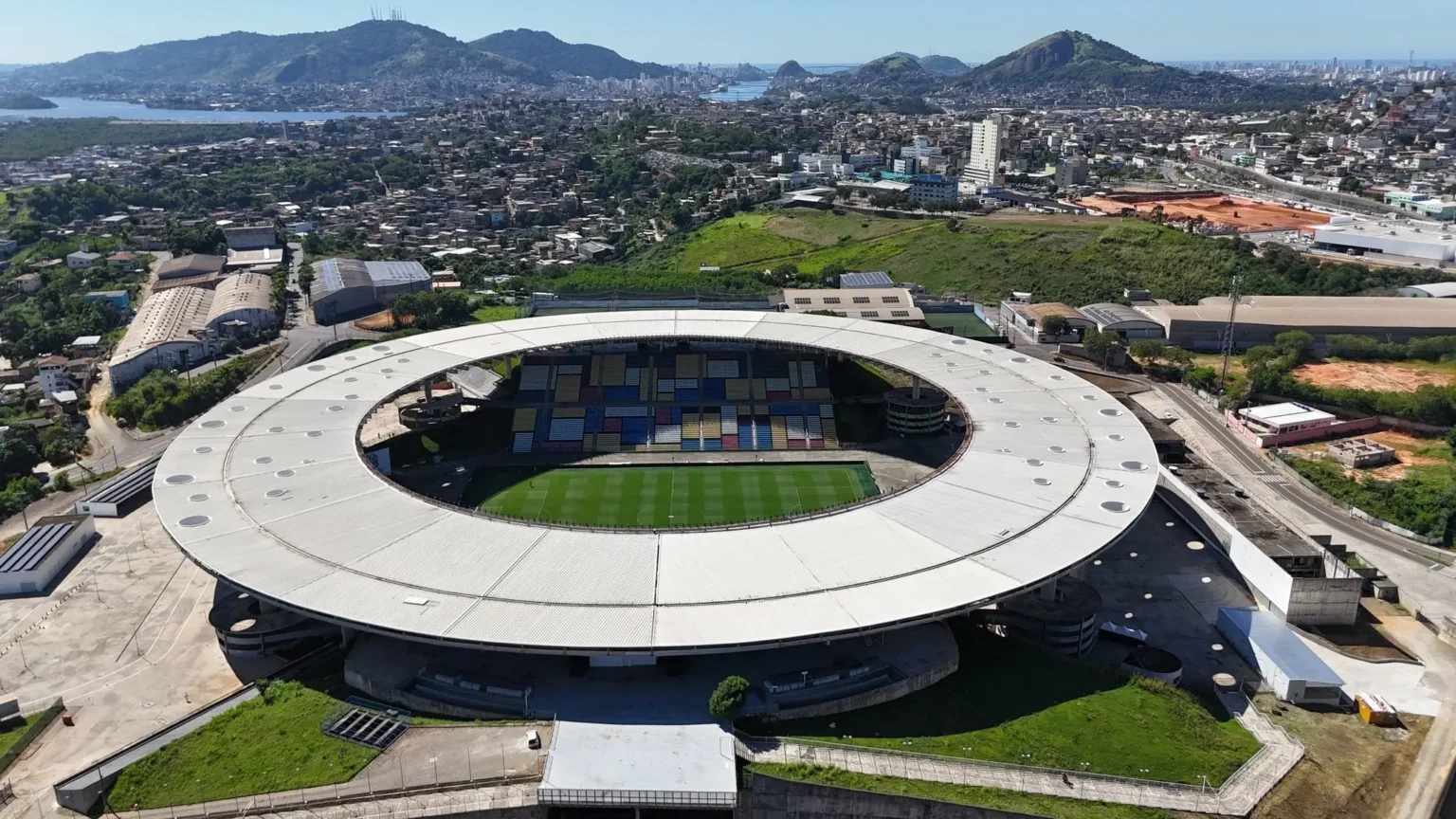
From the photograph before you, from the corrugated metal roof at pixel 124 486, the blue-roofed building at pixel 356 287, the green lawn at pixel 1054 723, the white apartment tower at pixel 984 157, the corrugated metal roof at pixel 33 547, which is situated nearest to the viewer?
the green lawn at pixel 1054 723

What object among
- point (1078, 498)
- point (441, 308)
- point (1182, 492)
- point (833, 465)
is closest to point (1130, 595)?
point (1078, 498)

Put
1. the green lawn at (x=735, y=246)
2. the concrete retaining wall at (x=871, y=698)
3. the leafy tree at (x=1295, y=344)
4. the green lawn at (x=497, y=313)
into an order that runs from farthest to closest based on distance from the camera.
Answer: the green lawn at (x=735, y=246) → the green lawn at (x=497, y=313) → the leafy tree at (x=1295, y=344) → the concrete retaining wall at (x=871, y=698)

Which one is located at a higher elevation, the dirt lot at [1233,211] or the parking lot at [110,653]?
the dirt lot at [1233,211]

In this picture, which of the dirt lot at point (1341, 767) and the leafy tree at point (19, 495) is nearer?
the dirt lot at point (1341, 767)

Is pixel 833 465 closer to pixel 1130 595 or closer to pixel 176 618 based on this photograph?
pixel 1130 595

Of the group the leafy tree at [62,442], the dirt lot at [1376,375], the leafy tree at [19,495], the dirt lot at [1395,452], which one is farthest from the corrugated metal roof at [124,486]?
the dirt lot at [1376,375]

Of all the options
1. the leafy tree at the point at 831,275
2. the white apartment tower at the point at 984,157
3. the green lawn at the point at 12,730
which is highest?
the white apartment tower at the point at 984,157

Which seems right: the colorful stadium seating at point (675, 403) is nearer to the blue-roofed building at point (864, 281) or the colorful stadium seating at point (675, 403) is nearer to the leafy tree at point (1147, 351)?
the blue-roofed building at point (864, 281)

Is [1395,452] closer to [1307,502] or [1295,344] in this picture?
[1307,502]
